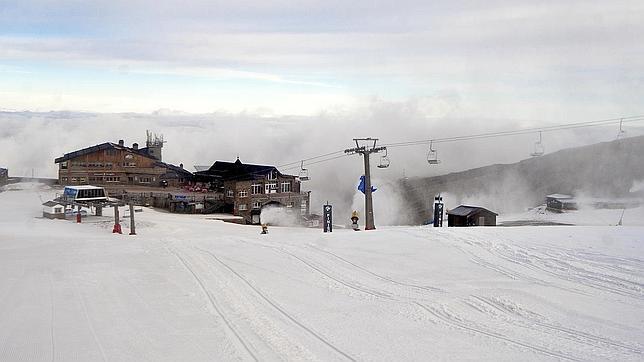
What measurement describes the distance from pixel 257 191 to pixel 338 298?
2950cm

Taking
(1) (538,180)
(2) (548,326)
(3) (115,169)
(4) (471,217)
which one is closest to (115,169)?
(3) (115,169)

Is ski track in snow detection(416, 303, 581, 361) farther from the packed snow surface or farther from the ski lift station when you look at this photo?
the ski lift station

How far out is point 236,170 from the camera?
1703 inches

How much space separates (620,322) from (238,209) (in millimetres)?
32357

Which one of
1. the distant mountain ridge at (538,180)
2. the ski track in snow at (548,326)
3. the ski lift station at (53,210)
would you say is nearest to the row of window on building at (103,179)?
the ski lift station at (53,210)

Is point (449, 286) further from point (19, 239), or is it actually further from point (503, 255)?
point (19, 239)

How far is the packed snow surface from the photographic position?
8461 millimetres

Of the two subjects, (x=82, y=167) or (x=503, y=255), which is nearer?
(x=503, y=255)

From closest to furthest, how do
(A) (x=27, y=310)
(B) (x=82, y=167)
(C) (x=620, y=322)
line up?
(C) (x=620, y=322), (A) (x=27, y=310), (B) (x=82, y=167)

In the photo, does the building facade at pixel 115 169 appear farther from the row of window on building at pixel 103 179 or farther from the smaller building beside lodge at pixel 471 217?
the smaller building beside lodge at pixel 471 217

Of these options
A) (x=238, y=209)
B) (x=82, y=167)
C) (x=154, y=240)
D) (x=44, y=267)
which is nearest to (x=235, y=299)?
(x=44, y=267)

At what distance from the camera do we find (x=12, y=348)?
8422 millimetres

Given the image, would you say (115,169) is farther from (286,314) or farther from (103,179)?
(286,314)

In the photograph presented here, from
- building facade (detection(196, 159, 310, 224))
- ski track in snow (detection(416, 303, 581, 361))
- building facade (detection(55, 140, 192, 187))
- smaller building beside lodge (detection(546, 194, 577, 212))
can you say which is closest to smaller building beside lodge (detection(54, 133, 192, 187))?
building facade (detection(55, 140, 192, 187))
